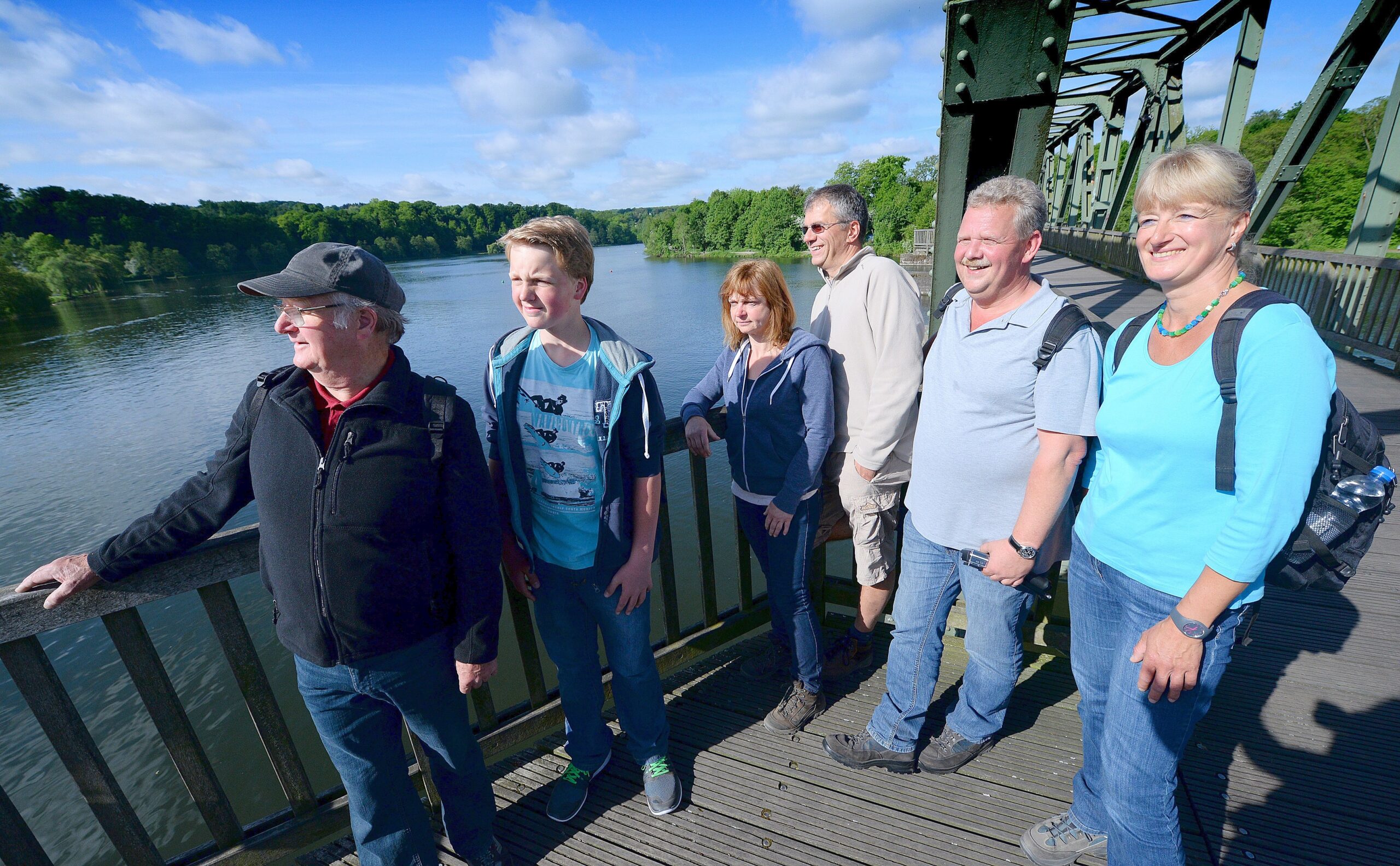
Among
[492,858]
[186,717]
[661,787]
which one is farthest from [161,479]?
[661,787]

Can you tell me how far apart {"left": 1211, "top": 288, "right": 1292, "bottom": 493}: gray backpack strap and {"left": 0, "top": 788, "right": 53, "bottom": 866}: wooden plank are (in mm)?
2894

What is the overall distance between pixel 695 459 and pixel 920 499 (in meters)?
0.88

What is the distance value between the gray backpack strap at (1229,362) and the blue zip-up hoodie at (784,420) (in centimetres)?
105

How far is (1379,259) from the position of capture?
557 cm

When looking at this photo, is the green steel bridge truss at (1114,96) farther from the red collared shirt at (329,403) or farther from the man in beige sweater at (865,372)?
the red collared shirt at (329,403)

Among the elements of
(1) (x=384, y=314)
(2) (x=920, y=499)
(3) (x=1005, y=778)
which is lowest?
(3) (x=1005, y=778)

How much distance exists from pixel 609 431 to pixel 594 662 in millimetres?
927

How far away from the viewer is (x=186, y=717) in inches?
74.2

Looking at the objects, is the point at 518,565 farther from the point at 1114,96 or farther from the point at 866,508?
the point at 1114,96

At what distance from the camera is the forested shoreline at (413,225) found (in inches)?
1296

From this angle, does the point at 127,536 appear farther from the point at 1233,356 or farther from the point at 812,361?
the point at 1233,356

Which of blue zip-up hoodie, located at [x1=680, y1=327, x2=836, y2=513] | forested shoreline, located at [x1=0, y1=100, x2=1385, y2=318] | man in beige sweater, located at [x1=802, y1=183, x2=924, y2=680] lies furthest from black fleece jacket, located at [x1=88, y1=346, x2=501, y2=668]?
forested shoreline, located at [x1=0, y1=100, x2=1385, y2=318]

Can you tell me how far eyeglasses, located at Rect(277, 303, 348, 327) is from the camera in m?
1.39

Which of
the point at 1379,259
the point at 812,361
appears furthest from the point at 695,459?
the point at 1379,259
